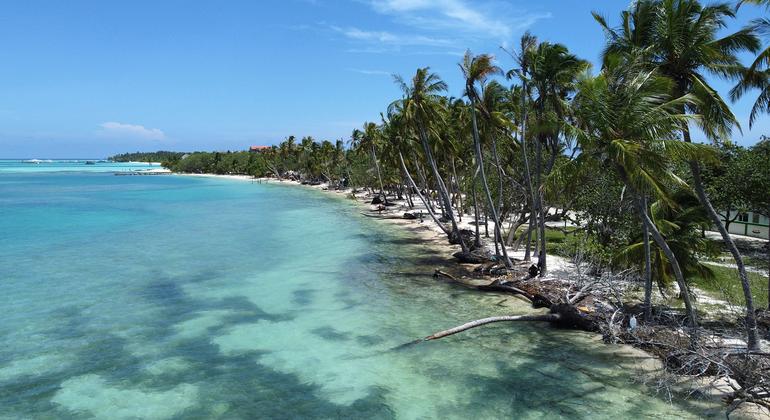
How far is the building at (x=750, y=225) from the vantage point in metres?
32.8

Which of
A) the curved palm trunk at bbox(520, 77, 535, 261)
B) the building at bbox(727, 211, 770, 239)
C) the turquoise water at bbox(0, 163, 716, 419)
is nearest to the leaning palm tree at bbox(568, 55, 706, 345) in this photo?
the turquoise water at bbox(0, 163, 716, 419)

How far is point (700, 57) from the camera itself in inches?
A: 510

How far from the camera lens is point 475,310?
18891 mm

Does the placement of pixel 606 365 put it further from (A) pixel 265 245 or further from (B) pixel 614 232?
(A) pixel 265 245

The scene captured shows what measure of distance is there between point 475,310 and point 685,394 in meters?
8.01

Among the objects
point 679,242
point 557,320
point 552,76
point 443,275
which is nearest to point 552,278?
point 557,320

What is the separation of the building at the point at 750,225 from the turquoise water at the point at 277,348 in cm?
2228

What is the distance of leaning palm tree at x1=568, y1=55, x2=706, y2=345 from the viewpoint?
38.3 ft

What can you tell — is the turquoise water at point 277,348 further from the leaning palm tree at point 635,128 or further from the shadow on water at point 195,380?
the leaning palm tree at point 635,128

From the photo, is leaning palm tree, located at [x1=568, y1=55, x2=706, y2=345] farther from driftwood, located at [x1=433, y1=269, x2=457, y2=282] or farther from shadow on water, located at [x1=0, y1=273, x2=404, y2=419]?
driftwood, located at [x1=433, y1=269, x2=457, y2=282]

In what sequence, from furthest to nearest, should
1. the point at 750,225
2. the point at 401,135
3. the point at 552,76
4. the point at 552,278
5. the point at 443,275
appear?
the point at 401,135 < the point at 750,225 < the point at 443,275 < the point at 552,278 < the point at 552,76

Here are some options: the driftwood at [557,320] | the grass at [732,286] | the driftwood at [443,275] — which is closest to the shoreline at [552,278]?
the driftwood at [443,275]

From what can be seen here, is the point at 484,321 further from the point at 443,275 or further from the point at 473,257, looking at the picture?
the point at 473,257

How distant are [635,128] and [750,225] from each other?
2856 centimetres
